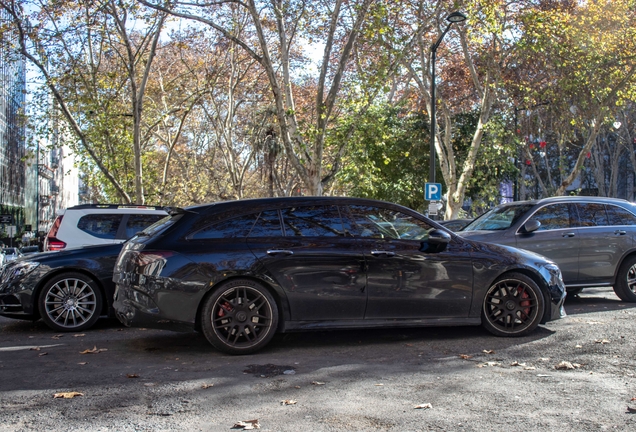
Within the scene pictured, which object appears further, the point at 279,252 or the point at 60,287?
the point at 60,287

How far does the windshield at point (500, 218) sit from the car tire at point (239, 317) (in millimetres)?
4993

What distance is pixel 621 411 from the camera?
4824 millimetres

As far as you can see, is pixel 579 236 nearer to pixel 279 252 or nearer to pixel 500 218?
pixel 500 218

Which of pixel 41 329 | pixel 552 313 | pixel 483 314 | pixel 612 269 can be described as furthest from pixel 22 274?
pixel 612 269

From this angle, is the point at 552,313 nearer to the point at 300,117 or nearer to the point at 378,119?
the point at 378,119

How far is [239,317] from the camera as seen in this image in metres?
6.77

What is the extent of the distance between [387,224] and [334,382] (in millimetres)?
2253

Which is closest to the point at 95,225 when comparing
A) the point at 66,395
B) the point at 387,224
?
the point at 387,224

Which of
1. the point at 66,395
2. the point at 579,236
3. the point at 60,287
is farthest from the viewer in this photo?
the point at 579,236

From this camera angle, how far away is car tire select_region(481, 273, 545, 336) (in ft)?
25.0

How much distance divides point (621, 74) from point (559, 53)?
7.22 feet

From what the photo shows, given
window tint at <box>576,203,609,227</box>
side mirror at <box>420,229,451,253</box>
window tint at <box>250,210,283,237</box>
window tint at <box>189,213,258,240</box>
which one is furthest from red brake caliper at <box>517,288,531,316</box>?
window tint at <box>576,203,609,227</box>

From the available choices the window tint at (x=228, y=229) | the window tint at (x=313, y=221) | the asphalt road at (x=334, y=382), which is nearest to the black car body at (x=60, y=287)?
the asphalt road at (x=334, y=382)

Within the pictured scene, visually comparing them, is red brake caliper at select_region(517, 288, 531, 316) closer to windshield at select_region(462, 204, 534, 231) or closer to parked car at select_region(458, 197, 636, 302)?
parked car at select_region(458, 197, 636, 302)
